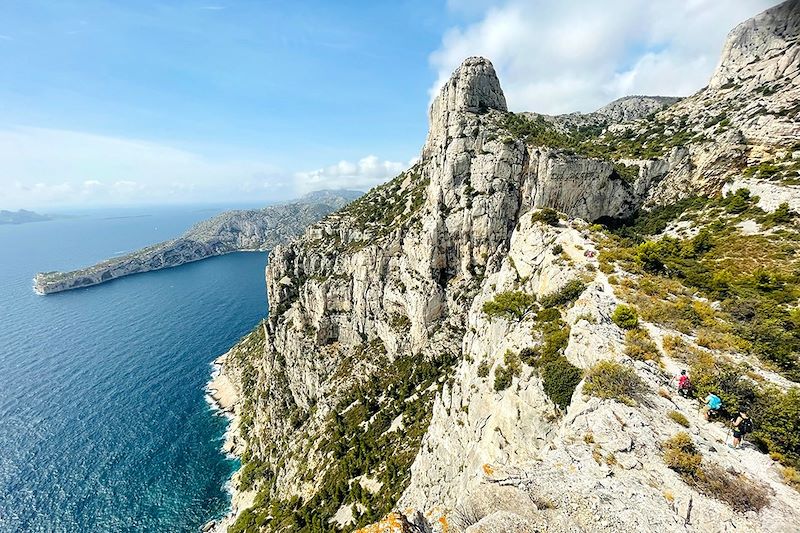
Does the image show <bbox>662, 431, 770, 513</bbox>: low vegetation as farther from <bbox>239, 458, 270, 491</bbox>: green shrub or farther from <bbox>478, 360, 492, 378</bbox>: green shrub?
<bbox>239, 458, 270, 491</bbox>: green shrub

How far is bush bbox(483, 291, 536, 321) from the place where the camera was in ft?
112

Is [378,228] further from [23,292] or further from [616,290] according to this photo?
[23,292]

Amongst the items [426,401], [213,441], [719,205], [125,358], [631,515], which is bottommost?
[213,441]

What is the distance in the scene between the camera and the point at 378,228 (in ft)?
283

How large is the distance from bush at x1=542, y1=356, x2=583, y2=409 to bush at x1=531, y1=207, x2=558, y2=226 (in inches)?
953

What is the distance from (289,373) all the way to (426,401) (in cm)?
4549

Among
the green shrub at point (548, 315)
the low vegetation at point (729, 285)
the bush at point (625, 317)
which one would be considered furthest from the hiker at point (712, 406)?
the green shrub at point (548, 315)

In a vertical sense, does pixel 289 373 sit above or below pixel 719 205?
below

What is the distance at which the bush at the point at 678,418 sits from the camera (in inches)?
629

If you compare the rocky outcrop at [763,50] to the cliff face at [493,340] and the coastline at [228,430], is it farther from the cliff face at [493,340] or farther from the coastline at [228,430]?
the coastline at [228,430]

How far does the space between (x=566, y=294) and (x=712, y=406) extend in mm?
14596

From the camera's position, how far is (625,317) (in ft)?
75.3

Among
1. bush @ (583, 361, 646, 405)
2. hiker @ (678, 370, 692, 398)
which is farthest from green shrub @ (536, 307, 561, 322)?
hiker @ (678, 370, 692, 398)

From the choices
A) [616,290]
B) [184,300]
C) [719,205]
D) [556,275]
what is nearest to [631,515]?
[616,290]
